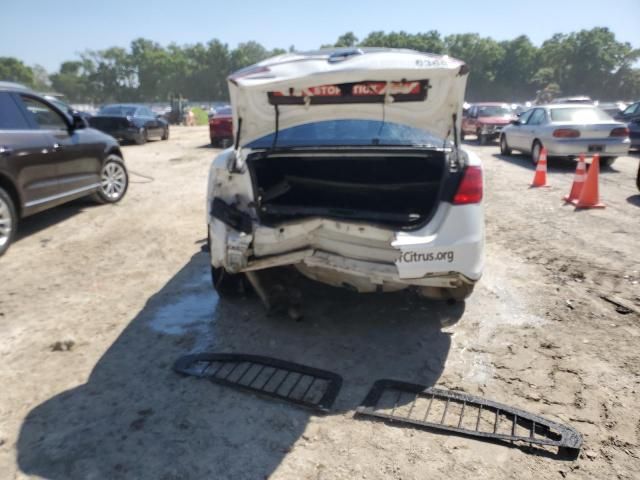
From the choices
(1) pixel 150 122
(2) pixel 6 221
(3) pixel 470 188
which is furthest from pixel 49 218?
(1) pixel 150 122

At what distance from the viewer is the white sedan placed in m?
3.10

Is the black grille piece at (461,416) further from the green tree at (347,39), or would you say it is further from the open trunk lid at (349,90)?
the green tree at (347,39)

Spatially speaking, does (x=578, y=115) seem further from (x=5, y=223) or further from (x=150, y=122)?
(x=150, y=122)

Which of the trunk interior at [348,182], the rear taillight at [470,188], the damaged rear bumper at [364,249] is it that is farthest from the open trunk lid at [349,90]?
the damaged rear bumper at [364,249]

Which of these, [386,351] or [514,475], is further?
[386,351]

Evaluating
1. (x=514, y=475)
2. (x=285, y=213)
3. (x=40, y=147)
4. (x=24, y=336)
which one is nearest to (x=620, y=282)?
(x=514, y=475)

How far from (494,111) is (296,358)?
59.0ft

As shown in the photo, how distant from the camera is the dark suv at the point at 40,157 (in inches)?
217

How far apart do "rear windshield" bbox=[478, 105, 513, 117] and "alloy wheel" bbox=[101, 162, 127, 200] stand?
14815 millimetres

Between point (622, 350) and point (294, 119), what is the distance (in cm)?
297

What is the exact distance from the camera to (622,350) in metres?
3.35

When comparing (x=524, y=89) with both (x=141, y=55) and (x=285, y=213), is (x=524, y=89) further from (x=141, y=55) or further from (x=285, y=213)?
(x=285, y=213)

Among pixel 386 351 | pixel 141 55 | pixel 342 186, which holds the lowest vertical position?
pixel 386 351

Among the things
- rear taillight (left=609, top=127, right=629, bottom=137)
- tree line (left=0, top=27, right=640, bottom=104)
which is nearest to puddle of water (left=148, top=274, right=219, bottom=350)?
rear taillight (left=609, top=127, right=629, bottom=137)
